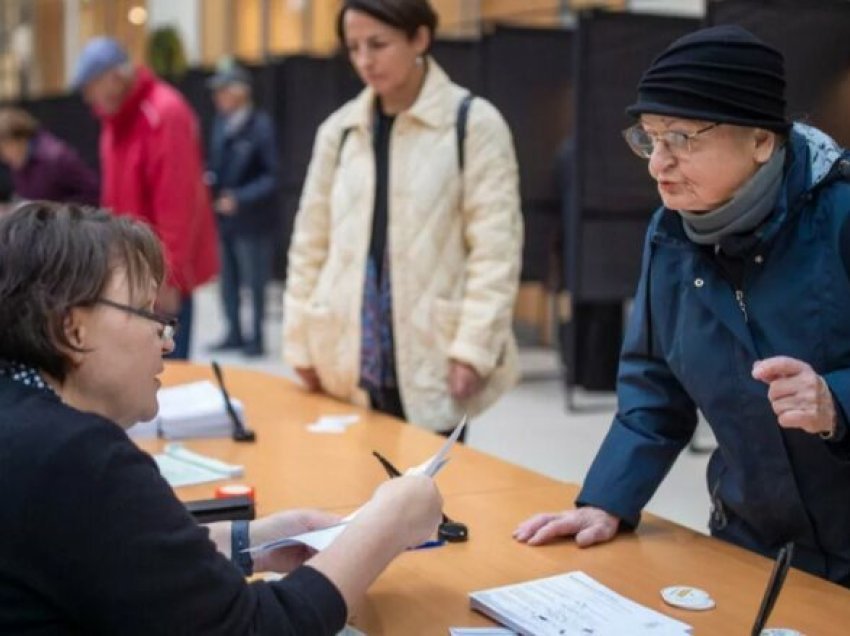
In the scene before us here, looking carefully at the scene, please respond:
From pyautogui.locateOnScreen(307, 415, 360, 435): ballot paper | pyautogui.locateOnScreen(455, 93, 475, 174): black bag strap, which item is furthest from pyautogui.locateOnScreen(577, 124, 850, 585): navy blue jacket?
pyautogui.locateOnScreen(455, 93, 475, 174): black bag strap

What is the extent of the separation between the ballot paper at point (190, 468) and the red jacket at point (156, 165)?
174 cm

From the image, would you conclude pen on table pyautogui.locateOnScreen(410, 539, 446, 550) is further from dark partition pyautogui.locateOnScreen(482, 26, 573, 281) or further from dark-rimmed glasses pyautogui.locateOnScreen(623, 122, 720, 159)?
dark partition pyautogui.locateOnScreen(482, 26, 573, 281)

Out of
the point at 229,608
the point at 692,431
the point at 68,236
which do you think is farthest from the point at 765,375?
the point at 68,236

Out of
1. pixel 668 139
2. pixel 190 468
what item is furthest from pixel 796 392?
pixel 190 468

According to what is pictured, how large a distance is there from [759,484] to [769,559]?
0.12 m

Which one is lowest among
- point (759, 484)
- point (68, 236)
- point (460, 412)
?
point (460, 412)

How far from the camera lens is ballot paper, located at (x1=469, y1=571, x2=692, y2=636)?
4.99 feet

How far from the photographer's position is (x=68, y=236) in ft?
4.35

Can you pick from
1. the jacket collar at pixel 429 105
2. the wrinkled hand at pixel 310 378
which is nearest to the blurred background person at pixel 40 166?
the wrinkled hand at pixel 310 378

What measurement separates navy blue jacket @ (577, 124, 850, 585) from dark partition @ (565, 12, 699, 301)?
3299 mm

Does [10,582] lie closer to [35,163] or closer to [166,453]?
[166,453]

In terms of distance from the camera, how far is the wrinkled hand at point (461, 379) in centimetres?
284

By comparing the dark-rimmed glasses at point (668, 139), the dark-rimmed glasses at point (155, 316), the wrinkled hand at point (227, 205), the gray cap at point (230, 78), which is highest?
the gray cap at point (230, 78)

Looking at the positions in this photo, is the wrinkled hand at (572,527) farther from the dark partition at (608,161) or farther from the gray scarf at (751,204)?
the dark partition at (608,161)
